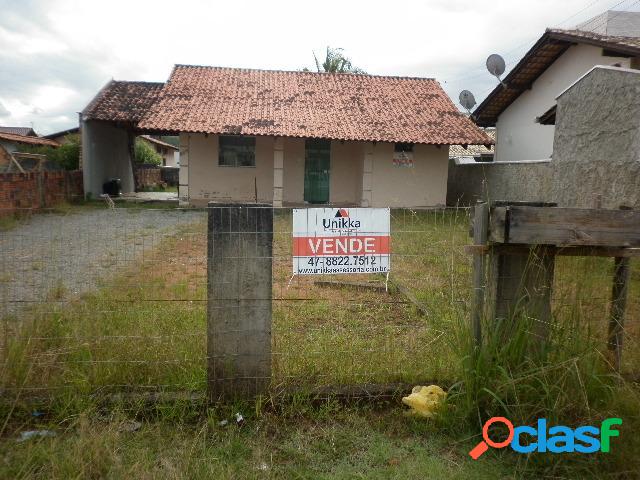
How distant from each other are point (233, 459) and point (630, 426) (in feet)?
6.98

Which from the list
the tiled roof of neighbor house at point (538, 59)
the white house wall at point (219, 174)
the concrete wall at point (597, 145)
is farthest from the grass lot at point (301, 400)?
the white house wall at point (219, 174)

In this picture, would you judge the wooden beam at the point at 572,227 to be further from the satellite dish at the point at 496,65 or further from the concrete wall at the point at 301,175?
the satellite dish at the point at 496,65

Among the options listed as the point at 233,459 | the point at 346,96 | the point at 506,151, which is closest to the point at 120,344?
the point at 233,459

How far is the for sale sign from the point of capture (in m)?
3.22

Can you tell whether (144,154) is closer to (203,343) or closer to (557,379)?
(203,343)

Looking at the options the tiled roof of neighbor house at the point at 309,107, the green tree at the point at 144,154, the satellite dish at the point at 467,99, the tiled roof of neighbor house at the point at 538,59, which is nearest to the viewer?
the tiled roof of neighbor house at the point at 538,59

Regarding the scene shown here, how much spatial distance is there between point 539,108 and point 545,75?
107 centimetres

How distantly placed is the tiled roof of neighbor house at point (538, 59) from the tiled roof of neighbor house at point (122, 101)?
13.4 metres

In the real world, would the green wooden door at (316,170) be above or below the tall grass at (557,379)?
above

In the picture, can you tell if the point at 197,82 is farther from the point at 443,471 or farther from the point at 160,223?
the point at 443,471

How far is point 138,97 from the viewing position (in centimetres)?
2027

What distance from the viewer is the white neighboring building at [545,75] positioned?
13094 millimetres

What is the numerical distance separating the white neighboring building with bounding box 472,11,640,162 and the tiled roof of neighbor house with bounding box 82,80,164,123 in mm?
13417

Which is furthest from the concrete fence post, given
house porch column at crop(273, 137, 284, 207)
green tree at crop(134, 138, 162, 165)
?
green tree at crop(134, 138, 162, 165)
